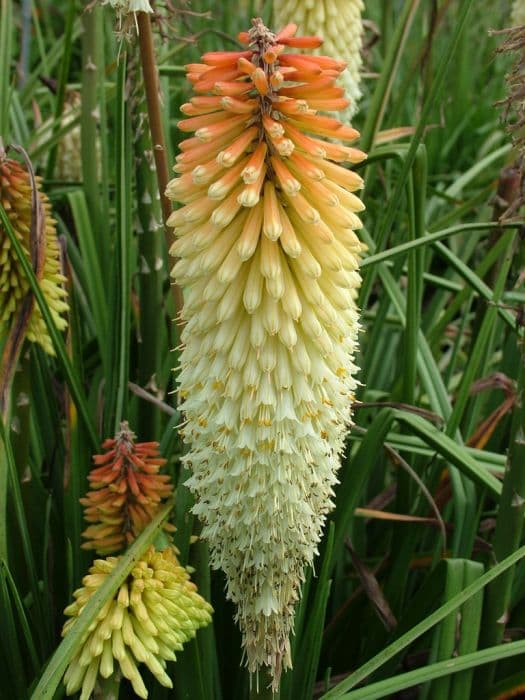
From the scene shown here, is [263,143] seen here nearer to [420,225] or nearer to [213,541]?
[213,541]

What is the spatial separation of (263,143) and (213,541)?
927mm

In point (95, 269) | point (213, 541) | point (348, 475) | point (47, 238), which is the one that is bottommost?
point (348, 475)

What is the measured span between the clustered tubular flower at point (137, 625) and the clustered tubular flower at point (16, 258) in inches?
33.0

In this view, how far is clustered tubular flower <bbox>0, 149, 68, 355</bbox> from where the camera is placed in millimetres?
2465

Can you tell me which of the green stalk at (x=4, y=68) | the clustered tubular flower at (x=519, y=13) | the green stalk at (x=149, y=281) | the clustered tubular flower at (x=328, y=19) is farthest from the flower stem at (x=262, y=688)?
the clustered tubular flower at (x=519, y=13)

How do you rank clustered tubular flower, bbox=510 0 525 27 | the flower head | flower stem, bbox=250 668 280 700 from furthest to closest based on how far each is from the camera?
clustered tubular flower, bbox=510 0 525 27 < flower stem, bbox=250 668 280 700 < the flower head

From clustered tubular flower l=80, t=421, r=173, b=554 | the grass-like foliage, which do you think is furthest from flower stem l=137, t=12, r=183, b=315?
clustered tubular flower l=80, t=421, r=173, b=554

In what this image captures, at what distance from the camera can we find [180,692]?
2316 millimetres

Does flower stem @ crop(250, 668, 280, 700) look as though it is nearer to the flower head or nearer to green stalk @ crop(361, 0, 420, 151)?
the flower head

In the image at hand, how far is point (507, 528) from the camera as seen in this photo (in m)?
2.56

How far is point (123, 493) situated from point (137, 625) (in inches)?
14.2

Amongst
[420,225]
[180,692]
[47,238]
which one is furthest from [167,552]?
[420,225]

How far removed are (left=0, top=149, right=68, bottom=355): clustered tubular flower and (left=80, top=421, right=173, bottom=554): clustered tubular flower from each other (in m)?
0.51

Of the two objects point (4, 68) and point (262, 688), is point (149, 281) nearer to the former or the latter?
point (4, 68)
